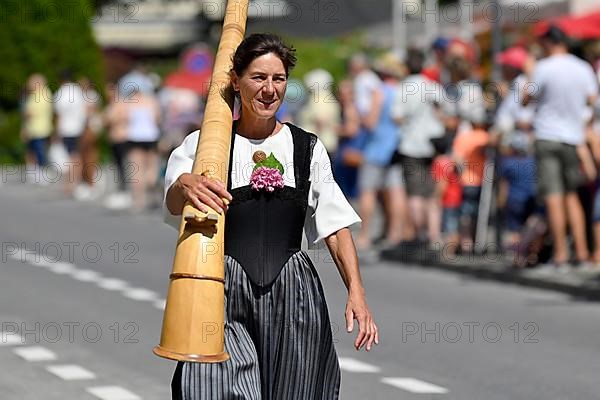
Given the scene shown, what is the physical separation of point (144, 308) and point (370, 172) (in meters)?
5.08

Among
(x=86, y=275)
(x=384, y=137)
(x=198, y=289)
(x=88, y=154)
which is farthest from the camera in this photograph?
(x=88, y=154)

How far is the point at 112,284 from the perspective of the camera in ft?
50.0

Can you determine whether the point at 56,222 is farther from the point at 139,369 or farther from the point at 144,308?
the point at 139,369

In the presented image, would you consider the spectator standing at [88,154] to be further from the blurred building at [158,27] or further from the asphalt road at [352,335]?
the blurred building at [158,27]

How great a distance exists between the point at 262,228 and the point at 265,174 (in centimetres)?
20

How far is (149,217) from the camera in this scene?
22953mm

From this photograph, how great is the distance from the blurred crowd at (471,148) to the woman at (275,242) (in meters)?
8.77

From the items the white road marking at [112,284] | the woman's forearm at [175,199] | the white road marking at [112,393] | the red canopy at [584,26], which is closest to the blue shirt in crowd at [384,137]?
the white road marking at [112,284]

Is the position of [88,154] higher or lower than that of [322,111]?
higher

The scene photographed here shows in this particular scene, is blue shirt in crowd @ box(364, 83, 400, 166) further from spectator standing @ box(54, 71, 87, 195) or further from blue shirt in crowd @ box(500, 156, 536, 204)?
spectator standing @ box(54, 71, 87, 195)

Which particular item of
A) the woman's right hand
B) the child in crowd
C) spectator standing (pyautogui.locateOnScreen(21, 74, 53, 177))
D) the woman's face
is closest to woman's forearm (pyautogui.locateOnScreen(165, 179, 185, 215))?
the woman's right hand

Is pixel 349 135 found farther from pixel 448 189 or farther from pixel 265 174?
pixel 265 174

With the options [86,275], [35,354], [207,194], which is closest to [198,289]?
[207,194]

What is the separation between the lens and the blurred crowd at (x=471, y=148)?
14.9m
